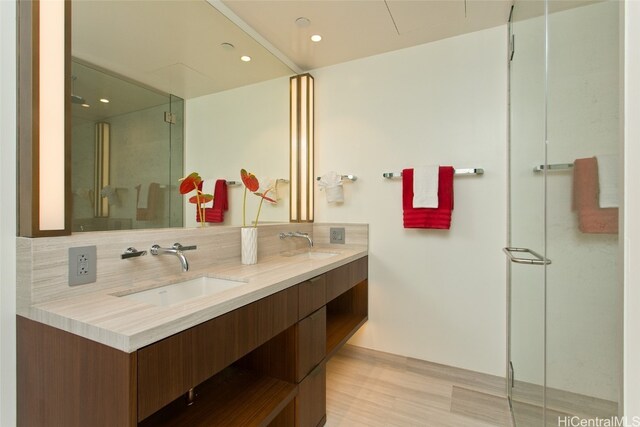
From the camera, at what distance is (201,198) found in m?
1.49

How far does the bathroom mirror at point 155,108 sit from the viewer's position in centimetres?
106

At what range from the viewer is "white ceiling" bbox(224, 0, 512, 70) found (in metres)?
1.68

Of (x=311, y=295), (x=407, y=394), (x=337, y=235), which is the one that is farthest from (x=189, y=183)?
(x=407, y=394)

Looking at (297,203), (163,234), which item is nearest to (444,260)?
(297,203)

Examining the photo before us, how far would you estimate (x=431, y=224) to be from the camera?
1.94m

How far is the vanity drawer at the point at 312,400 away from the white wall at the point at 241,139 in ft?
3.03

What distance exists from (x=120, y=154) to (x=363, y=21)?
1.59m

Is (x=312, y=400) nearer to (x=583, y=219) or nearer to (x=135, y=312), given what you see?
(x=135, y=312)

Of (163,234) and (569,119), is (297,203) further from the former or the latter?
(569,119)

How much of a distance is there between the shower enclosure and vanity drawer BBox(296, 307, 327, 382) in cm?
91

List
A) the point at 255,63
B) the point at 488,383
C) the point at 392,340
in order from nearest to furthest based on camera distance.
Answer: the point at 488,383 → the point at 255,63 → the point at 392,340

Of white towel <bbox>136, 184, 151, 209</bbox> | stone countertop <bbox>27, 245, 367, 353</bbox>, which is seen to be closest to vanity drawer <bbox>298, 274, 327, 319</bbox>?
stone countertop <bbox>27, 245, 367, 353</bbox>

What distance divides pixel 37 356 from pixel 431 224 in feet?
6.33

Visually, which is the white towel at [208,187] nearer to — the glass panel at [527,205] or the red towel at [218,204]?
the red towel at [218,204]
